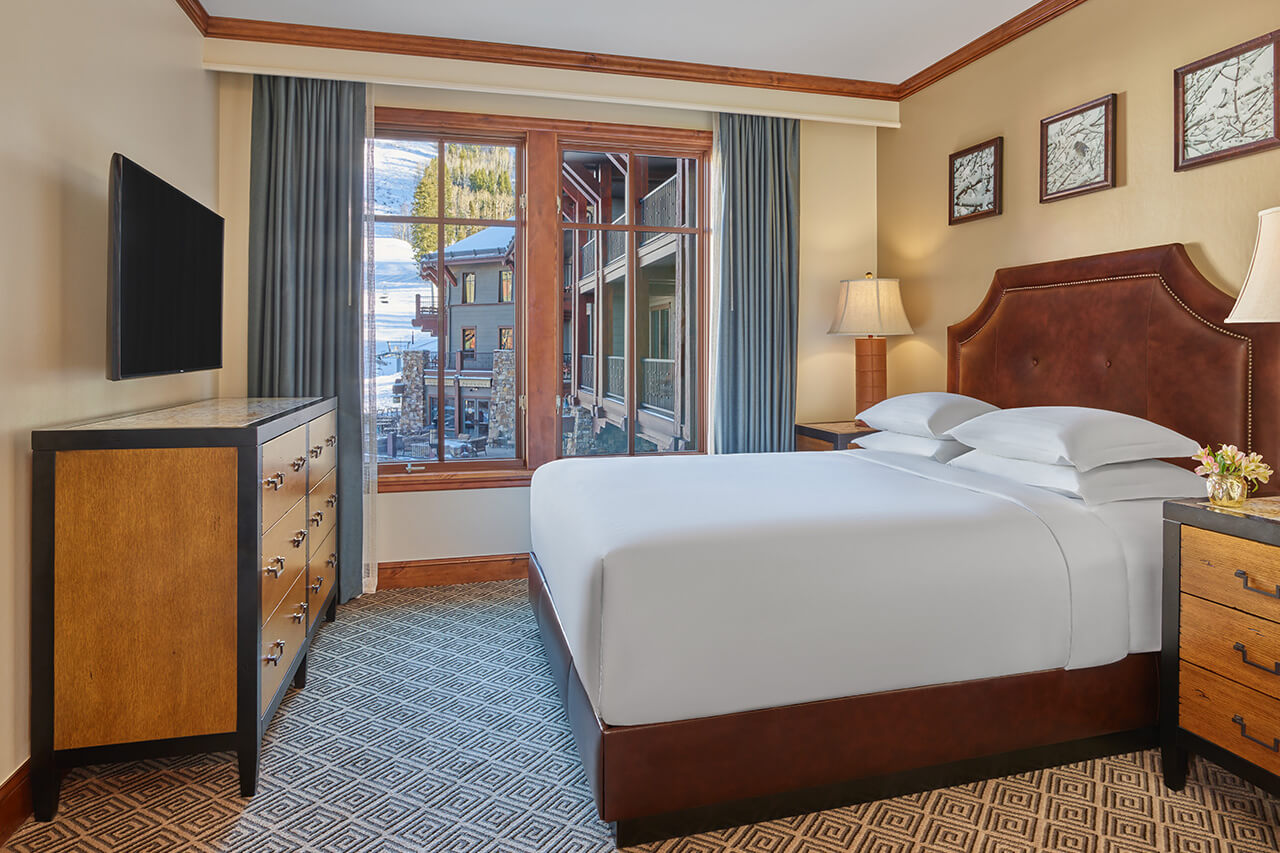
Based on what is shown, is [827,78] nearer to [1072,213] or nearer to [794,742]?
[1072,213]

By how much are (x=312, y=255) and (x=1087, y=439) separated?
10.8ft

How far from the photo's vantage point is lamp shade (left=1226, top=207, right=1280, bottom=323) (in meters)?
1.96

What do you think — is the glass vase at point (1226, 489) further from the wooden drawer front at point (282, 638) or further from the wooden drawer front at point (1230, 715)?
the wooden drawer front at point (282, 638)

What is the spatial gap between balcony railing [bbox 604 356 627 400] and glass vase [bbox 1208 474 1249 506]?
2.82m

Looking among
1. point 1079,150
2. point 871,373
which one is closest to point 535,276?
point 871,373

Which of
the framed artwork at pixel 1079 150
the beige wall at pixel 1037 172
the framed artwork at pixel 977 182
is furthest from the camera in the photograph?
the framed artwork at pixel 977 182

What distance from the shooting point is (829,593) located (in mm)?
1855

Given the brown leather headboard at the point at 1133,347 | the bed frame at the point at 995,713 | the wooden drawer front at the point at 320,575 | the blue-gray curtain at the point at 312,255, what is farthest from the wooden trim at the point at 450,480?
the brown leather headboard at the point at 1133,347

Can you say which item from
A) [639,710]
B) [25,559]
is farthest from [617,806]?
[25,559]

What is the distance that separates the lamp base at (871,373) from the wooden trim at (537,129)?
1.42 m

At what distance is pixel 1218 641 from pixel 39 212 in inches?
124

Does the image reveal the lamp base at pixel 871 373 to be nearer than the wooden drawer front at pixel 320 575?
No

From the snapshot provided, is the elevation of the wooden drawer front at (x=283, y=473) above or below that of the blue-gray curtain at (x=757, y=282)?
below

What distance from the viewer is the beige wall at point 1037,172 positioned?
258cm
